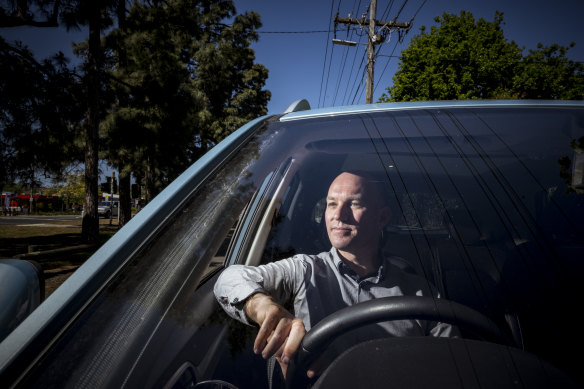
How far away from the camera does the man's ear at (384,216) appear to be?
43.8 inches

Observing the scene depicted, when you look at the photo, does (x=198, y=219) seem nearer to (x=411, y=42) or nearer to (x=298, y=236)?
(x=298, y=236)

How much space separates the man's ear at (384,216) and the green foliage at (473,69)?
17216 mm

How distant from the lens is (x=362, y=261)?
1129mm

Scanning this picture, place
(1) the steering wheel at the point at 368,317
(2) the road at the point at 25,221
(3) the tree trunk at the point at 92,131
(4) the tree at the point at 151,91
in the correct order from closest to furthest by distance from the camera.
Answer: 1. (1) the steering wheel at the point at 368,317
2. (3) the tree trunk at the point at 92,131
3. (4) the tree at the point at 151,91
4. (2) the road at the point at 25,221

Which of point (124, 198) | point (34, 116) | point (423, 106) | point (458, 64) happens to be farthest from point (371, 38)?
point (423, 106)

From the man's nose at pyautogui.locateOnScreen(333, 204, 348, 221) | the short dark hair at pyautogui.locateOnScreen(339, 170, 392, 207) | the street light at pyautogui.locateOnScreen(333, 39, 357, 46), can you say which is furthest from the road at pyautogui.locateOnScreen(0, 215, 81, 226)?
the short dark hair at pyautogui.locateOnScreen(339, 170, 392, 207)

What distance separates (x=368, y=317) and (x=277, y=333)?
0.24 m

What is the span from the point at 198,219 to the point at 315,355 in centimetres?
48

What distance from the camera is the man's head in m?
1.13

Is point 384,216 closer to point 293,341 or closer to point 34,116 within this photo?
point 293,341

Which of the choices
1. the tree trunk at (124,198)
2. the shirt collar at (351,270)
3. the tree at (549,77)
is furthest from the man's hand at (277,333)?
the tree at (549,77)

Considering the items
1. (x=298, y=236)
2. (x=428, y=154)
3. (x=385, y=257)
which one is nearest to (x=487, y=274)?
(x=385, y=257)

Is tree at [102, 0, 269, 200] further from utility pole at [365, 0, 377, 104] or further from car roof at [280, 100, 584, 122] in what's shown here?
car roof at [280, 100, 584, 122]

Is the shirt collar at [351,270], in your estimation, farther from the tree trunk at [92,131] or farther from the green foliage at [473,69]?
the green foliage at [473,69]
